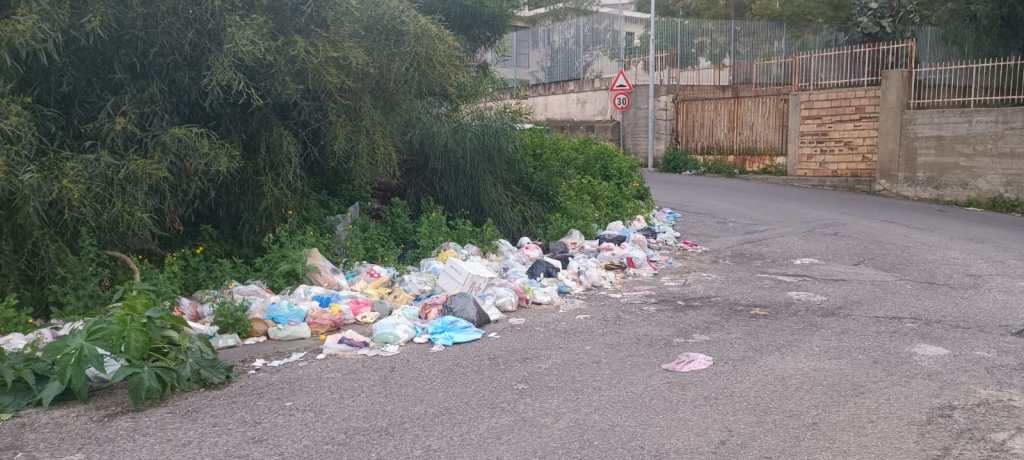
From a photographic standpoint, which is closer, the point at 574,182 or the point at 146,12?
the point at 146,12

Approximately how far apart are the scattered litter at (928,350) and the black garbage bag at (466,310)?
3.21 meters

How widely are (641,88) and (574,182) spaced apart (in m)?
12.0

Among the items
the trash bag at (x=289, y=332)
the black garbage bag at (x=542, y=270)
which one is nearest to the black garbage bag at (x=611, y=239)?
the black garbage bag at (x=542, y=270)

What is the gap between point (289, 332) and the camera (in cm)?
662

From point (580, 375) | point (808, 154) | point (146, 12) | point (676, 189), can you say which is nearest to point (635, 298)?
point (580, 375)

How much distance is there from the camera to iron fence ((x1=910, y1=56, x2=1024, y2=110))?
14945 millimetres

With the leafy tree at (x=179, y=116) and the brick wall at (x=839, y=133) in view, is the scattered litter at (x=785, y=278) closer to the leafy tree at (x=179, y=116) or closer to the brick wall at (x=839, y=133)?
the leafy tree at (x=179, y=116)

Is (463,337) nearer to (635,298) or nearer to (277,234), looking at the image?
(635,298)

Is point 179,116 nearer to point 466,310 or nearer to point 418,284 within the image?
point 418,284

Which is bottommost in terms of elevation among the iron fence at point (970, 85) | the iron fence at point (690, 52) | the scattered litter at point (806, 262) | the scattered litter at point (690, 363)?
the scattered litter at point (806, 262)

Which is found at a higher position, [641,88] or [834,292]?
[641,88]

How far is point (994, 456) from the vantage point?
4.04 metres

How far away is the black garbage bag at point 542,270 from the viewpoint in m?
8.51

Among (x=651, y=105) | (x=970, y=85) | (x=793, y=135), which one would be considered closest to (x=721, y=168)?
(x=793, y=135)
